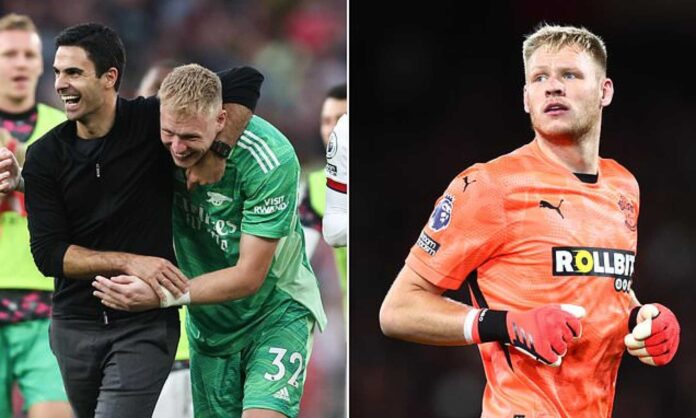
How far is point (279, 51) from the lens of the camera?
4871 millimetres

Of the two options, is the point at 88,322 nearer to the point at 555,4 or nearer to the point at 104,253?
the point at 104,253

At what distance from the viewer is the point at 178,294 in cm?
370

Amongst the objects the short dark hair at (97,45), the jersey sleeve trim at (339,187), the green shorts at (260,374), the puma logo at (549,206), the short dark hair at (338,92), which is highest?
the short dark hair at (338,92)

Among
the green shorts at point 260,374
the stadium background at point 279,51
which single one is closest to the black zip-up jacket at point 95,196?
the green shorts at point 260,374

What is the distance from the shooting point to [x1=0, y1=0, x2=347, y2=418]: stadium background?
15.6ft

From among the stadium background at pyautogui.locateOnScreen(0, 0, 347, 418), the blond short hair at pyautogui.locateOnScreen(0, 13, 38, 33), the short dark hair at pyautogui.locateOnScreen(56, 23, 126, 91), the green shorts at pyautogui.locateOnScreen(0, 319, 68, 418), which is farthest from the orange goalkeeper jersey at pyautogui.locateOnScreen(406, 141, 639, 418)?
the blond short hair at pyautogui.locateOnScreen(0, 13, 38, 33)

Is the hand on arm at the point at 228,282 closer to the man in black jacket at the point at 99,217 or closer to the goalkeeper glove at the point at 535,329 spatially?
the man in black jacket at the point at 99,217

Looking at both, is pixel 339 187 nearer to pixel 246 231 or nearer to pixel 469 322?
pixel 246 231

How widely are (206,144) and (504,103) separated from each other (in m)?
1.48

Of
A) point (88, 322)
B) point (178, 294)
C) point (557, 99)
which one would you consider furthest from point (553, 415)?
point (88, 322)

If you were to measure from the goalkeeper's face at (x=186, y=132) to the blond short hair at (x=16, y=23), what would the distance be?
4.27ft

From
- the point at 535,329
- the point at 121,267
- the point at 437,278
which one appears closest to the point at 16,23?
the point at 121,267

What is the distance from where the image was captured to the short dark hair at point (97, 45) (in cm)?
375

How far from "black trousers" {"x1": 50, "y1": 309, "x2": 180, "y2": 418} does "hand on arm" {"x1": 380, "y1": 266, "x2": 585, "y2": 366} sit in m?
0.78
